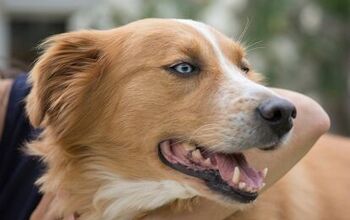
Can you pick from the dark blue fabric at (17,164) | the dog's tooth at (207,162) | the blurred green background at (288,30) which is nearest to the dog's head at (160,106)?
the dog's tooth at (207,162)

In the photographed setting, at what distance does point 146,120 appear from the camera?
272cm

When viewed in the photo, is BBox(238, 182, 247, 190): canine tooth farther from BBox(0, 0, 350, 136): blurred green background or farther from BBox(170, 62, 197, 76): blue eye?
BBox(0, 0, 350, 136): blurred green background

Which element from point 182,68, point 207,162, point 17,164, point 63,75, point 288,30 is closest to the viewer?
point 207,162

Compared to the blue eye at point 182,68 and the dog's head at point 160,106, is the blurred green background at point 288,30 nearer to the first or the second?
the dog's head at point 160,106

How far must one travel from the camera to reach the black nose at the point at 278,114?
8.05ft

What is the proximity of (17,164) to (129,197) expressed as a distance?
1.87 ft

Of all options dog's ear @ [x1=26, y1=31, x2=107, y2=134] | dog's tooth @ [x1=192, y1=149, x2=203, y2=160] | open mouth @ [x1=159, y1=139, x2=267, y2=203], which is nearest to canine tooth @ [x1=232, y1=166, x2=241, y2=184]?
open mouth @ [x1=159, y1=139, x2=267, y2=203]

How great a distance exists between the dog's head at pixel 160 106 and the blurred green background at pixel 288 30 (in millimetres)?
3672

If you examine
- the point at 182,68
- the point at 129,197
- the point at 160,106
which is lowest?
the point at 129,197

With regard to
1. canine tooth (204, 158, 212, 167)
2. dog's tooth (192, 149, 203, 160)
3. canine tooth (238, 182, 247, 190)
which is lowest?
canine tooth (238, 182, 247, 190)

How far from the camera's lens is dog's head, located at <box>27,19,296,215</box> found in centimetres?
255

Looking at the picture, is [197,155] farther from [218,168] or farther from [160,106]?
[160,106]

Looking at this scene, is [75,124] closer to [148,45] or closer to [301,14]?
[148,45]

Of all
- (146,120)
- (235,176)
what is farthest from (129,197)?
(235,176)
